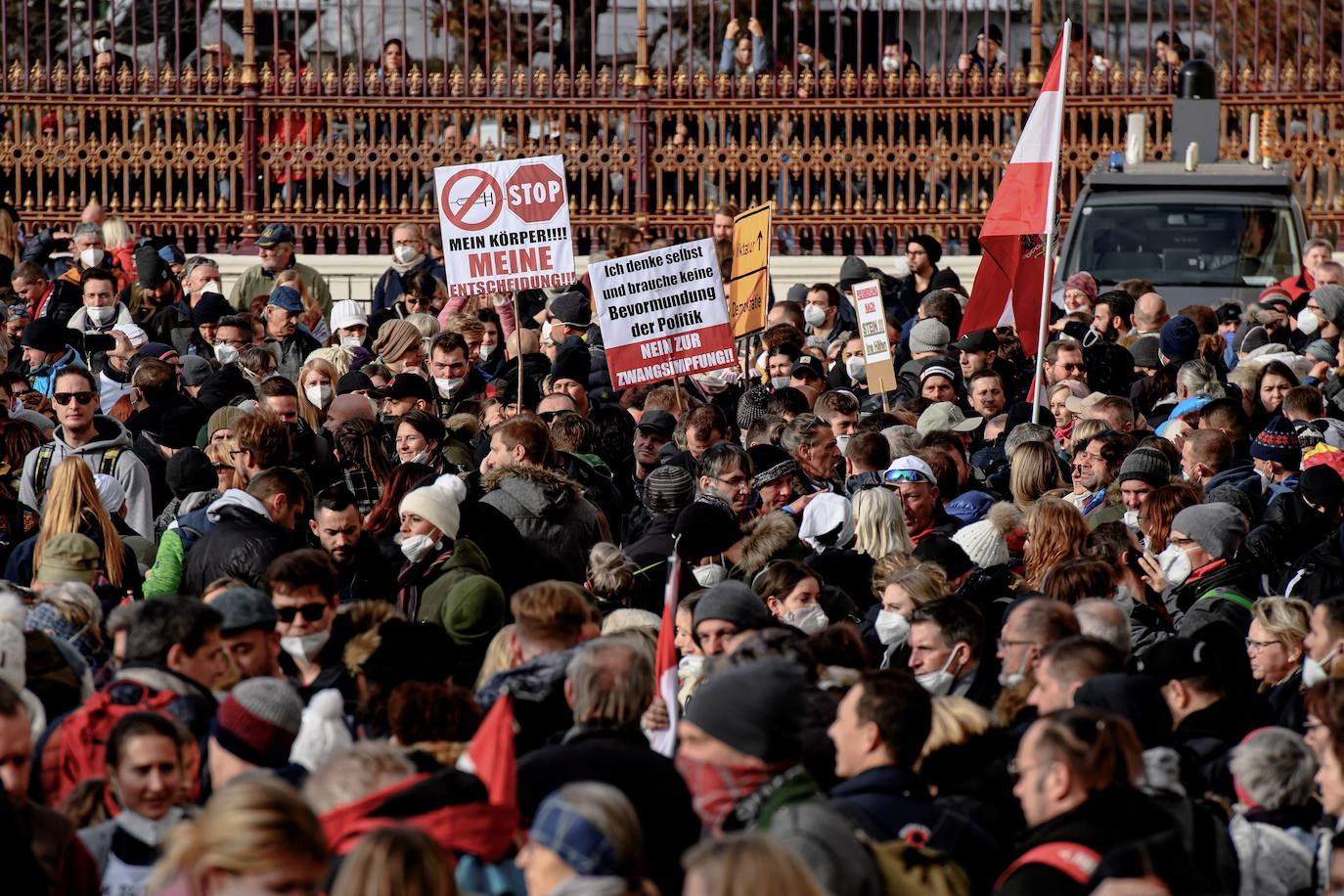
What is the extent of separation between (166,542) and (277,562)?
62.8 inches

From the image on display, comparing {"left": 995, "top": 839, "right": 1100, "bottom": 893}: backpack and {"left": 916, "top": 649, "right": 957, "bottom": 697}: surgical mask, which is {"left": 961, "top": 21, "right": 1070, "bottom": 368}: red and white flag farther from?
{"left": 995, "top": 839, "right": 1100, "bottom": 893}: backpack

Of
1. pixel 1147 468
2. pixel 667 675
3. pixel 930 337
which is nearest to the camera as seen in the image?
pixel 667 675

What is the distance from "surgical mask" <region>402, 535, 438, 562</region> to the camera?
28.8 feet

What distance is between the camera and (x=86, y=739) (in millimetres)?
6348

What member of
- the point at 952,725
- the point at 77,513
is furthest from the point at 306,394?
the point at 952,725

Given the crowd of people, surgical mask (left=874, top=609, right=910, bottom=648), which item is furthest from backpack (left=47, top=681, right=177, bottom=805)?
surgical mask (left=874, top=609, right=910, bottom=648)

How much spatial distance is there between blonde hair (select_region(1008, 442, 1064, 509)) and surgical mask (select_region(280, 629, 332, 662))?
160 inches

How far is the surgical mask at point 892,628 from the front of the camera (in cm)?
835

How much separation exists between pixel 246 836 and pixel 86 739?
65.7 inches

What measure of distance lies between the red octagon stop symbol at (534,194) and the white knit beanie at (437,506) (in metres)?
5.41

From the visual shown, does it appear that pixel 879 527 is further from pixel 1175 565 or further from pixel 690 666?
pixel 690 666

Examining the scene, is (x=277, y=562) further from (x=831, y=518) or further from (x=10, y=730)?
(x=831, y=518)

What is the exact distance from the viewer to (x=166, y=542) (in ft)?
29.7

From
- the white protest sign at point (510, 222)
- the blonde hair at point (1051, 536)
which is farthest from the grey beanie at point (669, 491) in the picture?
the white protest sign at point (510, 222)
